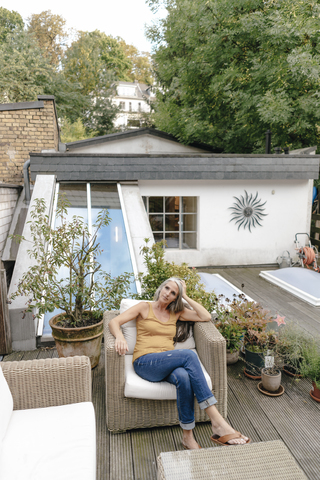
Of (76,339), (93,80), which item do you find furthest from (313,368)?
(93,80)

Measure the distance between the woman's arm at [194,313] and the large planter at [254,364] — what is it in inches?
34.8

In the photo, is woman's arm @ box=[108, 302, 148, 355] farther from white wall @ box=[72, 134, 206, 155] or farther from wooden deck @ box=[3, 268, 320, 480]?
white wall @ box=[72, 134, 206, 155]

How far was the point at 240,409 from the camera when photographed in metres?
3.08

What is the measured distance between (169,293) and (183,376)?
681mm

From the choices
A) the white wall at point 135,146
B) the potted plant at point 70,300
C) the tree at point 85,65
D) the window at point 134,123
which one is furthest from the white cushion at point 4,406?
the tree at point 85,65

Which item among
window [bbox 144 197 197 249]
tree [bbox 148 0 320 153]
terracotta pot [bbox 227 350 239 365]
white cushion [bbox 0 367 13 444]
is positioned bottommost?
terracotta pot [bbox 227 350 239 365]

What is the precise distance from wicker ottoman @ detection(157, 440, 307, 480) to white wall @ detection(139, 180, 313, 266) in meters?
6.57

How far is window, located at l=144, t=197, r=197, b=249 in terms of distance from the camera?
845 centimetres

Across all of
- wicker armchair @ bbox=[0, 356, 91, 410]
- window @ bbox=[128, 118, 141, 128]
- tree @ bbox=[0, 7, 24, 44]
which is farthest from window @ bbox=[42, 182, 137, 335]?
tree @ bbox=[0, 7, 24, 44]

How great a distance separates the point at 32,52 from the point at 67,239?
→ 64.2 feet

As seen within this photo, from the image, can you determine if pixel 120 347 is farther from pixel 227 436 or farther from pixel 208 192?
pixel 208 192

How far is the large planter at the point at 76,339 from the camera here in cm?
340

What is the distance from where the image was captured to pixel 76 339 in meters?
3.41

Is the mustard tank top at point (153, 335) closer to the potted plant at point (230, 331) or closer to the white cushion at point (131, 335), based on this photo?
the white cushion at point (131, 335)
